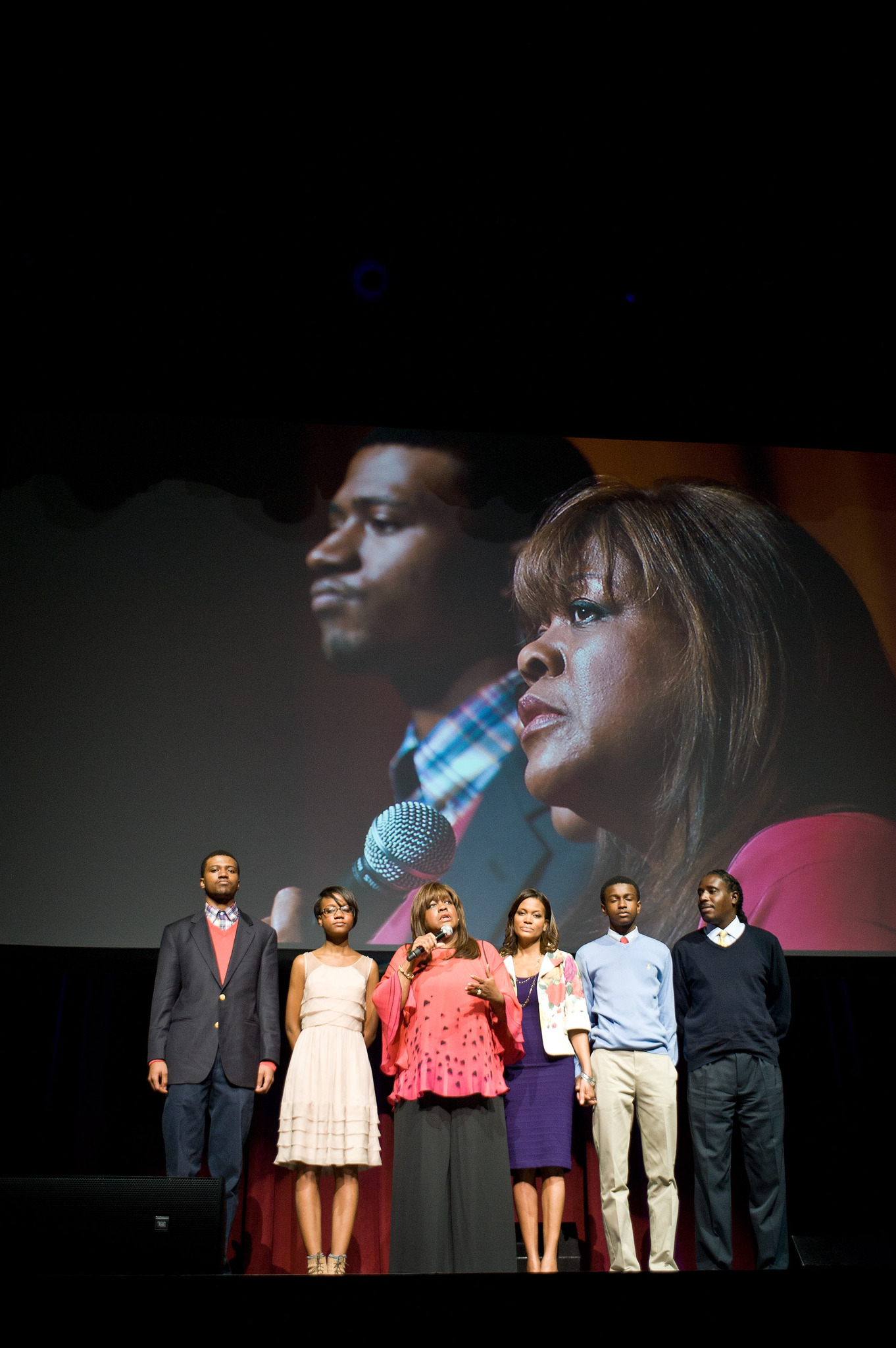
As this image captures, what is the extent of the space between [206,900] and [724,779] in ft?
7.21

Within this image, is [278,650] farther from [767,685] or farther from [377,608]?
[767,685]

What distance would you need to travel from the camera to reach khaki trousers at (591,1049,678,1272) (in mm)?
3863

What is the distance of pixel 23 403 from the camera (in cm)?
520

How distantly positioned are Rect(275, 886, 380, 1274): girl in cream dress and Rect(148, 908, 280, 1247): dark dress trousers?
0.12 m

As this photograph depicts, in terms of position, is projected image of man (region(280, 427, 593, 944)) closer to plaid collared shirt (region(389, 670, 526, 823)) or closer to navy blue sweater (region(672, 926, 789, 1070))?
plaid collared shirt (region(389, 670, 526, 823))

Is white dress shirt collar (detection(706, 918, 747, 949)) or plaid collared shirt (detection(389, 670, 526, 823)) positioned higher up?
plaid collared shirt (detection(389, 670, 526, 823))

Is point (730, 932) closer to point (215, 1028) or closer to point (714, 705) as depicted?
point (714, 705)

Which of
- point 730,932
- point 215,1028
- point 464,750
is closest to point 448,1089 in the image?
point 215,1028

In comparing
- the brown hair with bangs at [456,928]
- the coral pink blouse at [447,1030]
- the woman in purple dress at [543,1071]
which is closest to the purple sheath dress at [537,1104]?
the woman in purple dress at [543,1071]

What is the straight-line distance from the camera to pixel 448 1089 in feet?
11.6

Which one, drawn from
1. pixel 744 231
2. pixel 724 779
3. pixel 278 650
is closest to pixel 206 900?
pixel 278 650

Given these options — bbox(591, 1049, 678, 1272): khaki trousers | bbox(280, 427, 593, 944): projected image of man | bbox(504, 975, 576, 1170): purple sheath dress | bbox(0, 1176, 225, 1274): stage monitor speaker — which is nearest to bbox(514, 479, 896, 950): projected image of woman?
bbox(280, 427, 593, 944): projected image of man

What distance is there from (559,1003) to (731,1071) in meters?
0.67

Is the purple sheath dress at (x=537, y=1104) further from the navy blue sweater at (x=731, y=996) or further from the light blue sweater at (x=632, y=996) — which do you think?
the navy blue sweater at (x=731, y=996)
